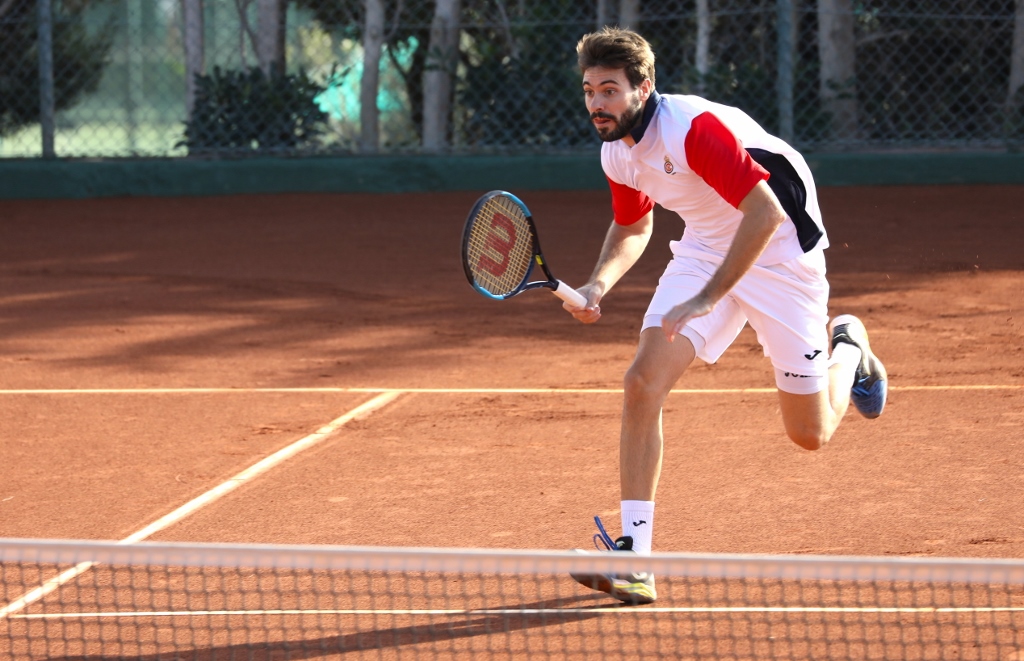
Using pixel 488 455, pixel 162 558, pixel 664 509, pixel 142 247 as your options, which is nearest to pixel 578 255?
pixel 142 247

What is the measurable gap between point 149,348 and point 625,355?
2528 mm

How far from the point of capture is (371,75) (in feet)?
39.3

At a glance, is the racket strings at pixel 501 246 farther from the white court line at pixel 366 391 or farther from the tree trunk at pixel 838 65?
the tree trunk at pixel 838 65

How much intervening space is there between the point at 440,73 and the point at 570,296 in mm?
8500

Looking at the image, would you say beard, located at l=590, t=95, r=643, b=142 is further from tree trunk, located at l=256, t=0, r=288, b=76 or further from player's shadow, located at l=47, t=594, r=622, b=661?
tree trunk, located at l=256, t=0, r=288, b=76

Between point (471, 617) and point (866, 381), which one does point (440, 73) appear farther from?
point (471, 617)

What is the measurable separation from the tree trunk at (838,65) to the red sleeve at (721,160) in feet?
26.3

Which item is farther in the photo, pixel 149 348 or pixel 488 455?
pixel 149 348

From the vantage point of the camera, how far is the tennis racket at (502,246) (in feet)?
12.6

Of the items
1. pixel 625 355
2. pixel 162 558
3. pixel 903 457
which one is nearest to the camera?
pixel 162 558

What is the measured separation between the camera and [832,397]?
4125mm

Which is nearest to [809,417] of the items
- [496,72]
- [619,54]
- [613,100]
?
[613,100]

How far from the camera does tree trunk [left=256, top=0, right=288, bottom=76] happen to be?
12.0 m

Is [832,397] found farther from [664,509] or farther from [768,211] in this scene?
[768,211]
